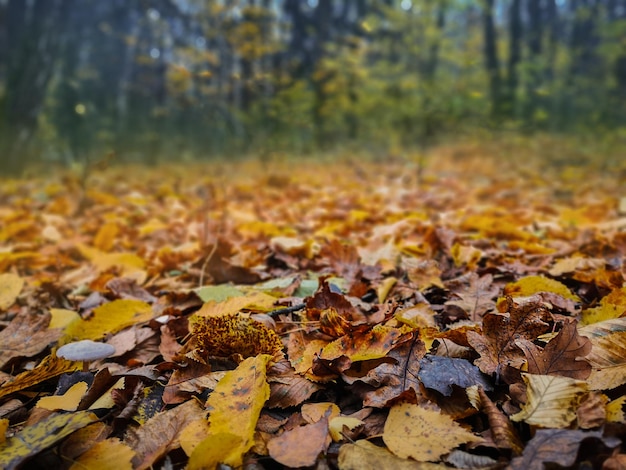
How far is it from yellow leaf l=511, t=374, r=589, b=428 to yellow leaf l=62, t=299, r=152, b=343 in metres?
1.06

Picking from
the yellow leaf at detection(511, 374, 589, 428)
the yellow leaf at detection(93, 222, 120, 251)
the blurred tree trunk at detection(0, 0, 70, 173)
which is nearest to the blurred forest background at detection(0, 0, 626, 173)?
the blurred tree trunk at detection(0, 0, 70, 173)

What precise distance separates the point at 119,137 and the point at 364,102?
6130 millimetres

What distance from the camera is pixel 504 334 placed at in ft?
3.35

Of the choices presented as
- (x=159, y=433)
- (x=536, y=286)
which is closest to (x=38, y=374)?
(x=159, y=433)

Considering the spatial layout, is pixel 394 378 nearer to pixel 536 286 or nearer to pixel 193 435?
pixel 193 435

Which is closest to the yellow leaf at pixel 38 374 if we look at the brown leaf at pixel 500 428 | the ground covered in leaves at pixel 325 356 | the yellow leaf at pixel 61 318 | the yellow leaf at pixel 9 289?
the ground covered in leaves at pixel 325 356

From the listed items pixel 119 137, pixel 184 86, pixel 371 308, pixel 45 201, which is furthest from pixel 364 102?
pixel 371 308

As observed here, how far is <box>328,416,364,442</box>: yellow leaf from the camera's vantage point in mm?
838

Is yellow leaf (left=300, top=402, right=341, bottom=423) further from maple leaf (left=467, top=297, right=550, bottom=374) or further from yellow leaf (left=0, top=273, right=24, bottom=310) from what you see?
yellow leaf (left=0, top=273, right=24, bottom=310)

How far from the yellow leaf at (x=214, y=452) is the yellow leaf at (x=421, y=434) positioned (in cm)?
26

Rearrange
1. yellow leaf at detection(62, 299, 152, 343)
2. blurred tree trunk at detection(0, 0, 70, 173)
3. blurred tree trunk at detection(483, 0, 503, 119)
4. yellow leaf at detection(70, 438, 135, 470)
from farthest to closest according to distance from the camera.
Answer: blurred tree trunk at detection(483, 0, 503, 119) < blurred tree trunk at detection(0, 0, 70, 173) < yellow leaf at detection(62, 299, 152, 343) < yellow leaf at detection(70, 438, 135, 470)

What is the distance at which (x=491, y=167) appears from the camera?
7.32 m

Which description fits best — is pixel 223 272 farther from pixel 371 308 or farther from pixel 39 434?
pixel 39 434

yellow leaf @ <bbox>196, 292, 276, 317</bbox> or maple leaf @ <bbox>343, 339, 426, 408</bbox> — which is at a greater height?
yellow leaf @ <bbox>196, 292, 276, 317</bbox>
